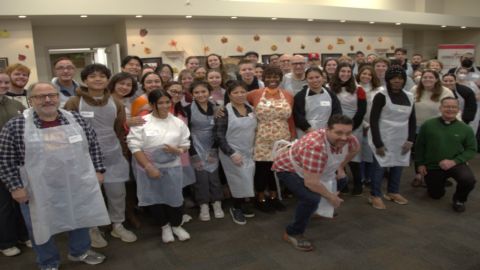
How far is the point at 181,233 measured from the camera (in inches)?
112

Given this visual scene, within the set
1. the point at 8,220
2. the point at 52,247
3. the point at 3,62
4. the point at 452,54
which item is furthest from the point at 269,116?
the point at 452,54

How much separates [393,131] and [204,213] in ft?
6.22

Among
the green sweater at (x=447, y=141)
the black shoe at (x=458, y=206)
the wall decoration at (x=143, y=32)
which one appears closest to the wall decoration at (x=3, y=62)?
the wall decoration at (x=143, y=32)

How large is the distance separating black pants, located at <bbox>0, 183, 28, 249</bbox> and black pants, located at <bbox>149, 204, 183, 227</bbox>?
3.27ft

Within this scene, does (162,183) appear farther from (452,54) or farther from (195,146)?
(452,54)

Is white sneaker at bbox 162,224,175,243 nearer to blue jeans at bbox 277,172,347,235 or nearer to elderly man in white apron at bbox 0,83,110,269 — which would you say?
elderly man in white apron at bbox 0,83,110,269

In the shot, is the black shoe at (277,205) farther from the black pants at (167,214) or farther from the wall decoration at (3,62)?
the wall decoration at (3,62)

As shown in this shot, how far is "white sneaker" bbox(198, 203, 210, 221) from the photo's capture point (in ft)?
10.6

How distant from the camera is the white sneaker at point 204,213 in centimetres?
323

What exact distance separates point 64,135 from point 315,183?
160cm

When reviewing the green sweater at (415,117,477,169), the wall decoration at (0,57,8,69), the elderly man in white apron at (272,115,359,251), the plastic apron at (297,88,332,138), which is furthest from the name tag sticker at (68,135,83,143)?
the wall decoration at (0,57,8,69)

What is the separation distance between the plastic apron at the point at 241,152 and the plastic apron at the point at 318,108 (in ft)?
1.76

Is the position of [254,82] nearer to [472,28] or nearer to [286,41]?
[286,41]

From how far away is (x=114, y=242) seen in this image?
2.86 metres
